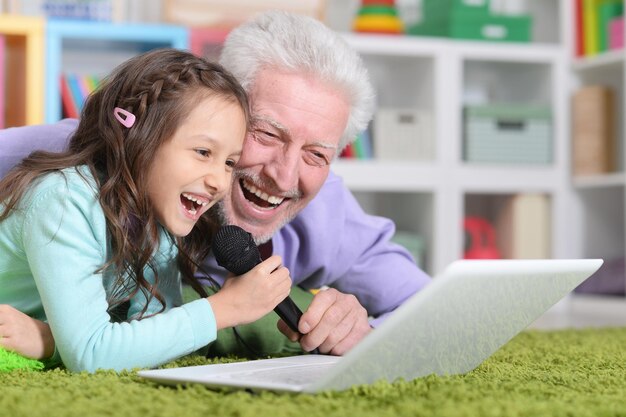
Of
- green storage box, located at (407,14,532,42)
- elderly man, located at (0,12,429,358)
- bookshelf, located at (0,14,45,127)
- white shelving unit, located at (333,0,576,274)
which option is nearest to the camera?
elderly man, located at (0,12,429,358)

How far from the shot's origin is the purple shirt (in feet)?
5.59

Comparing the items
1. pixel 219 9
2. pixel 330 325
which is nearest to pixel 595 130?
pixel 219 9

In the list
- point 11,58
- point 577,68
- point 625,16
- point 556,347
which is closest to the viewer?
point 556,347

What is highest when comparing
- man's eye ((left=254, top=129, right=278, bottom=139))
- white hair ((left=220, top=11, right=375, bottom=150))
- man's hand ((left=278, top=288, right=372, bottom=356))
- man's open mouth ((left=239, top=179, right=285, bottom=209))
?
white hair ((left=220, top=11, right=375, bottom=150))

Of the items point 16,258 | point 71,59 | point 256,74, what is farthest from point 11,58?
point 16,258

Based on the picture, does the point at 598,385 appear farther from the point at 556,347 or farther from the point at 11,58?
the point at 11,58

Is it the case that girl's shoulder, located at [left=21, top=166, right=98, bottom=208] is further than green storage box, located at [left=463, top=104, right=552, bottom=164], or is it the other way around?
green storage box, located at [left=463, top=104, right=552, bottom=164]

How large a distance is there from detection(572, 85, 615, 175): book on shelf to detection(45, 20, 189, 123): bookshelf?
4.93ft

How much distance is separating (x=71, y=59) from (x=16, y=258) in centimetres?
235

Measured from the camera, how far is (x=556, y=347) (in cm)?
167

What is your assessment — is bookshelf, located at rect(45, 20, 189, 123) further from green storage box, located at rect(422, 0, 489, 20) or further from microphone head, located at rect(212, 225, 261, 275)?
microphone head, located at rect(212, 225, 261, 275)

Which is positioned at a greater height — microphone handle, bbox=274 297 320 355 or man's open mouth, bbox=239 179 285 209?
man's open mouth, bbox=239 179 285 209

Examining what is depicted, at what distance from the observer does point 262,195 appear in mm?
1539

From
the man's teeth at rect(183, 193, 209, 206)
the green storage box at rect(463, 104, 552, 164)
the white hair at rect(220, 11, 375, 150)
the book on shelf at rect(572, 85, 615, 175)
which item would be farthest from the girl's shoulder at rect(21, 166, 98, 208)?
the book on shelf at rect(572, 85, 615, 175)
